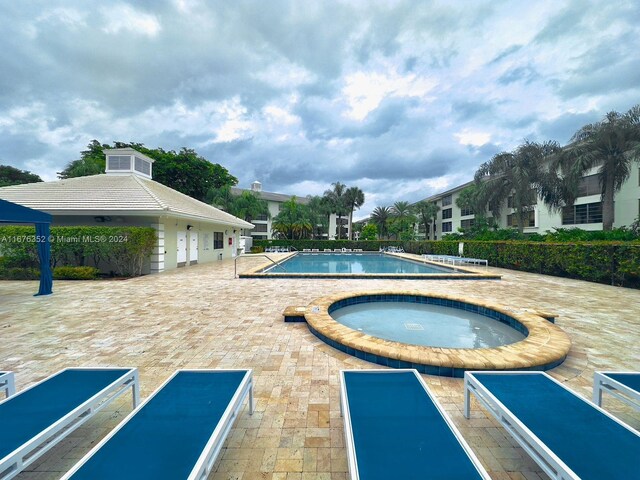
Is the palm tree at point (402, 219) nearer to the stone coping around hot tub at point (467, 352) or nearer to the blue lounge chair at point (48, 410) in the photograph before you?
the stone coping around hot tub at point (467, 352)

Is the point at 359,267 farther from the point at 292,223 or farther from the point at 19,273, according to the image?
the point at 292,223

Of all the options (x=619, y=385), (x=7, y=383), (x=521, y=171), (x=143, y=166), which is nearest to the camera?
(x=619, y=385)

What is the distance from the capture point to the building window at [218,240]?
70.4ft

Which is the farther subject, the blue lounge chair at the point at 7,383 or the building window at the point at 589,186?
the building window at the point at 589,186

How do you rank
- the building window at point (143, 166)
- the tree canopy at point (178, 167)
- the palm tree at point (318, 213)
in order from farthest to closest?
the palm tree at point (318, 213) → the tree canopy at point (178, 167) → the building window at point (143, 166)

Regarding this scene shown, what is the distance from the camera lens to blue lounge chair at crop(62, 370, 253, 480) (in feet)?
5.46

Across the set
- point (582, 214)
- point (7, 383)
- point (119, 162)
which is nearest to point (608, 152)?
point (582, 214)

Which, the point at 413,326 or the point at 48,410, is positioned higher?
the point at 48,410

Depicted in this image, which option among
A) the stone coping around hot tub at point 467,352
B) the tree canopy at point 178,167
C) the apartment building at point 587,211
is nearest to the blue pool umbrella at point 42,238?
the stone coping around hot tub at point 467,352

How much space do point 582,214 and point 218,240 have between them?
116 feet

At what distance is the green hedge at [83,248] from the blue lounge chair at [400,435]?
13.3m

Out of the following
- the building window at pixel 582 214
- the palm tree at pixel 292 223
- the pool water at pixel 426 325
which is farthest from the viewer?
the palm tree at pixel 292 223

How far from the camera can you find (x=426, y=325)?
6418mm

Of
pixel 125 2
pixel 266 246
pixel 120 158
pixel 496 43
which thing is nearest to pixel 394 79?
pixel 496 43
